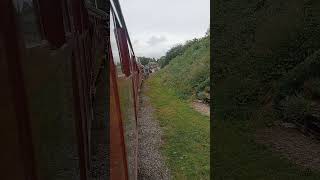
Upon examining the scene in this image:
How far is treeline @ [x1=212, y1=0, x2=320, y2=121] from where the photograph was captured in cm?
1101

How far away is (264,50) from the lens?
613 inches

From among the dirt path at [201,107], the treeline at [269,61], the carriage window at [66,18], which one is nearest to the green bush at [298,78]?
the treeline at [269,61]

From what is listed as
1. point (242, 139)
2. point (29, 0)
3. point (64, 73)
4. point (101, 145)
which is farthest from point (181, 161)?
point (29, 0)

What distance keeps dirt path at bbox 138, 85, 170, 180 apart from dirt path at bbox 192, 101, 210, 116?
5.61 ft

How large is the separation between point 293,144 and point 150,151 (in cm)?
279

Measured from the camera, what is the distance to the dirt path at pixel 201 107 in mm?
13445

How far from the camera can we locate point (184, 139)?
9609mm

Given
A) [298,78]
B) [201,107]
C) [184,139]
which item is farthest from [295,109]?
[201,107]

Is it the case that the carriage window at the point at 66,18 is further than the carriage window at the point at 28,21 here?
Yes

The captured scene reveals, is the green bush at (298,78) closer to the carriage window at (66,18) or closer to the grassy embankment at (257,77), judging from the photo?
the grassy embankment at (257,77)

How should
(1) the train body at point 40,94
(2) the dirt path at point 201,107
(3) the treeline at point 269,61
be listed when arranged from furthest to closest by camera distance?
(2) the dirt path at point 201,107 → (3) the treeline at point 269,61 → (1) the train body at point 40,94

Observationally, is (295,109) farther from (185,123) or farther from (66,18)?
(66,18)

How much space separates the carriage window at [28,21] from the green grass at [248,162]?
594 cm

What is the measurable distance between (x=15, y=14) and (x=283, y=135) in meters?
8.90
